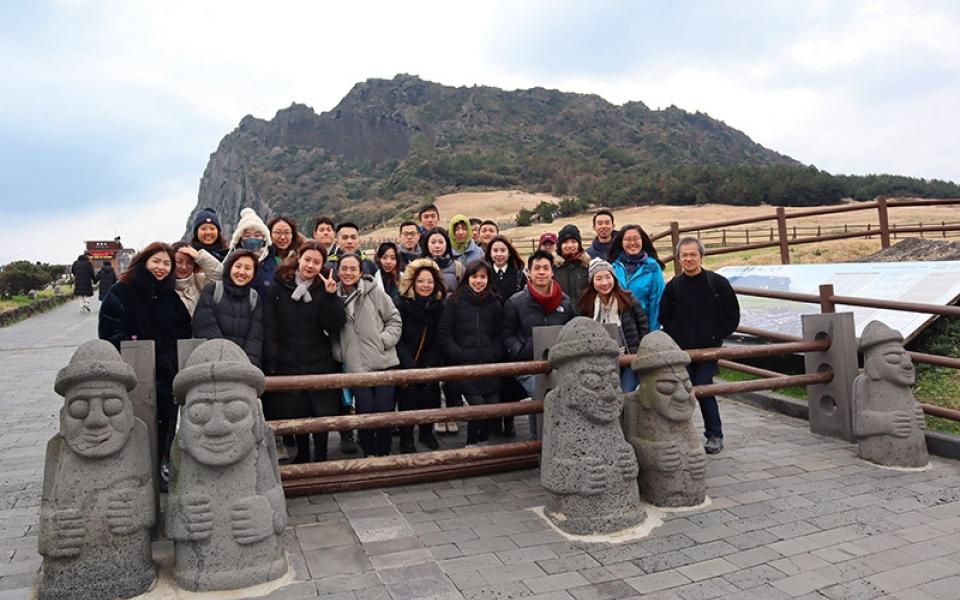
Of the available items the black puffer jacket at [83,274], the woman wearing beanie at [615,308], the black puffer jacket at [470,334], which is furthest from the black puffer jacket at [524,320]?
the black puffer jacket at [83,274]

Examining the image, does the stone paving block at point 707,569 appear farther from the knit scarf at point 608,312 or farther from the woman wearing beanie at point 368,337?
the woman wearing beanie at point 368,337

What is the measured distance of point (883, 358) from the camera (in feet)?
16.9

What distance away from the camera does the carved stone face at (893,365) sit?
201 inches

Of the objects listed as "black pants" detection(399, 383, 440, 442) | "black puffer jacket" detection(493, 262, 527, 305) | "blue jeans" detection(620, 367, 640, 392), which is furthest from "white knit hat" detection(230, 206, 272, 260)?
"blue jeans" detection(620, 367, 640, 392)

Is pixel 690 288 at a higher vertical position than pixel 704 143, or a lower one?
lower

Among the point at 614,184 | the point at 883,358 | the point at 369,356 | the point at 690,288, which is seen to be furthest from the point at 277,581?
the point at 614,184

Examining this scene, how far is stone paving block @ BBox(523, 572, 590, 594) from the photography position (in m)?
3.29

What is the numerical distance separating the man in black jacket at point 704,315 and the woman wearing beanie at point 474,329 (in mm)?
1633

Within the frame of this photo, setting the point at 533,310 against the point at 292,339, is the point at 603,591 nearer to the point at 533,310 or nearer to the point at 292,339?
the point at 533,310

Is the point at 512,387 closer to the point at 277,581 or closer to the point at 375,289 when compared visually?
the point at 375,289

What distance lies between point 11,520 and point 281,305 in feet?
7.49

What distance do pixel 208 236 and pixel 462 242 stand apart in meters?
2.39

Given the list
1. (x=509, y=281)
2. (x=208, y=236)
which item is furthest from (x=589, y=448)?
(x=208, y=236)

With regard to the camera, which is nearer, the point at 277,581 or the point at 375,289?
the point at 277,581
